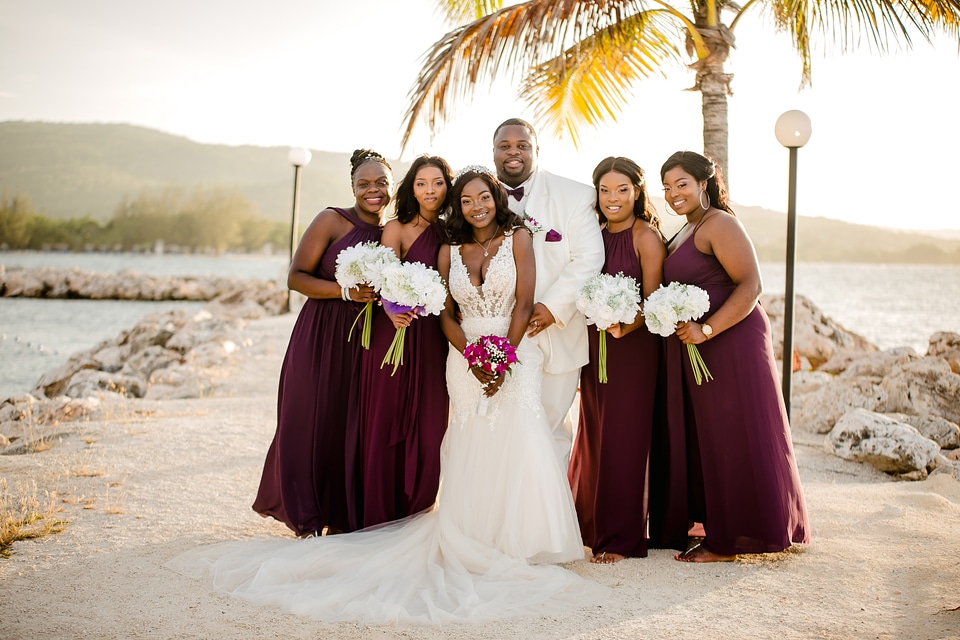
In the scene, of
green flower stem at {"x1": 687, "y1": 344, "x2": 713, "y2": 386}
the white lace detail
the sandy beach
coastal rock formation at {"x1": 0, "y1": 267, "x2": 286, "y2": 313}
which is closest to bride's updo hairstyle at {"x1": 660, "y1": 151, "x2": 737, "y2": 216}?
green flower stem at {"x1": 687, "y1": 344, "x2": 713, "y2": 386}

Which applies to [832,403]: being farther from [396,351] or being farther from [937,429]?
[396,351]

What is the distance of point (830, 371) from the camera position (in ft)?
40.5

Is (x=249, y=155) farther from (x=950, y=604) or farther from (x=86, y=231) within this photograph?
(x=950, y=604)

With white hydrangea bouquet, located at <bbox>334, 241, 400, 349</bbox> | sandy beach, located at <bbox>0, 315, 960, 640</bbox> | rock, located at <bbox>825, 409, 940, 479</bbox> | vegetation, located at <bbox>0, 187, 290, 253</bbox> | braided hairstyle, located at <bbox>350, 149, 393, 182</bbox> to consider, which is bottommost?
sandy beach, located at <bbox>0, 315, 960, 640</bbox>

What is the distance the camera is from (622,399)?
4.97m

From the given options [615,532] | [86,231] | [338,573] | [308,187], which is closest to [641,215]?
[615,532]

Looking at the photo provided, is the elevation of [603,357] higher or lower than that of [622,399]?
higher

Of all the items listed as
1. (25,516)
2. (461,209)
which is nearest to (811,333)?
(461,209)

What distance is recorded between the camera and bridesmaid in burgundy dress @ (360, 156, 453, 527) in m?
5.03

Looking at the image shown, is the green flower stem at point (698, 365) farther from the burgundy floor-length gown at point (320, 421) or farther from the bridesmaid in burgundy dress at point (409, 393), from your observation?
the burgundy floor-length gown at point (320, 421)

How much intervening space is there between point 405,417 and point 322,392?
62 cm

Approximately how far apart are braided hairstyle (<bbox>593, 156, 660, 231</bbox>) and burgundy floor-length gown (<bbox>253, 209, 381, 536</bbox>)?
164 centimetres

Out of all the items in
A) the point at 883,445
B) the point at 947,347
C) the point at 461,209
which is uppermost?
the point at 461,209

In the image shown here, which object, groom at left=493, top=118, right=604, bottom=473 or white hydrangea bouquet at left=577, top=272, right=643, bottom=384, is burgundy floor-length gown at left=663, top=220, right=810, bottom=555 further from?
groom at left=493, top=118, right=604, bottom=473
